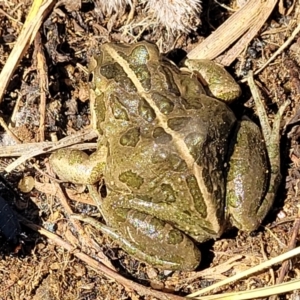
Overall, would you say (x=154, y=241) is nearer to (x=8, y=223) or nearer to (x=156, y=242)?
(x=156, y=242)

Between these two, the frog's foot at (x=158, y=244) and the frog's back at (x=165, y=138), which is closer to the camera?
the frog's back at (x=165, y=138)

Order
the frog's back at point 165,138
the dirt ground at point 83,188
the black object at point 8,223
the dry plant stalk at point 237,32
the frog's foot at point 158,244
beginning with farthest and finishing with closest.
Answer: the dry plant stalk at point 237,32
the dirt ground at point 83,188
the black object at point 8,223
the frog's foot at point 158,244
the frog's back at point 165,138

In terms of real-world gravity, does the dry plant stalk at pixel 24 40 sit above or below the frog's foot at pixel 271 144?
above

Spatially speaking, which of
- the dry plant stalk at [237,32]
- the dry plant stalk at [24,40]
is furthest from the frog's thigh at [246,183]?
the dry plant stalk at [24,40]

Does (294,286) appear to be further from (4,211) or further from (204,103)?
(4,211)

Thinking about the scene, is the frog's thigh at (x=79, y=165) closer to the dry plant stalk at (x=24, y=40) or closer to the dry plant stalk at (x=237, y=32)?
the dry plant stalk at (x=24, y=40)

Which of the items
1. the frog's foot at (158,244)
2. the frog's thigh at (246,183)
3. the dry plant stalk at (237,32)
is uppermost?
the dry plant stalk at (237,32)

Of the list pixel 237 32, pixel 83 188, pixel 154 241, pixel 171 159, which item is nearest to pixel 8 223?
pixel 83 188
